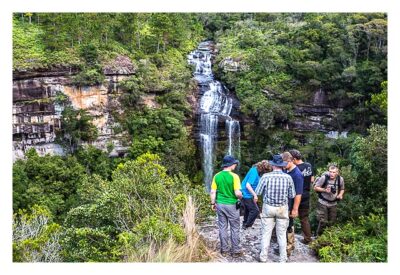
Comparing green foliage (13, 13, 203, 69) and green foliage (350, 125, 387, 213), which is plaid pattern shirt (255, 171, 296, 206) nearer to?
green foliage (350, 125, 387, 213)

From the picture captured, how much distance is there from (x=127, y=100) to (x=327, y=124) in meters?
10.5

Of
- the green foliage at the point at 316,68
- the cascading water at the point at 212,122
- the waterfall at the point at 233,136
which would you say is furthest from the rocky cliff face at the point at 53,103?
the green foliage at the point at 316,68

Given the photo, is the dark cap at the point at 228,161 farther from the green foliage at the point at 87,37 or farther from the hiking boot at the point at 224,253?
the green foliage at the point at 87,37

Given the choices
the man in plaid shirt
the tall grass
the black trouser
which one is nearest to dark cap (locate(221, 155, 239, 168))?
the man in plaid shirt

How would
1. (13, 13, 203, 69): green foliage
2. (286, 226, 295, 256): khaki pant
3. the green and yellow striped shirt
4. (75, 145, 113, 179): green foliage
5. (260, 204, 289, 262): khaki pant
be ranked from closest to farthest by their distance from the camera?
(260, 204, 289, 262): khaki pant < the green and yellow striped shirt < (286, 226, 295, 256): khaki pant < (75, 145, 113, 179): green foliage < (13, 13, 203, 69): green foliage

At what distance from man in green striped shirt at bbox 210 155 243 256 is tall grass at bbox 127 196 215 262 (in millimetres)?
324

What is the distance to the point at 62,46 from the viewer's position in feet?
68.4

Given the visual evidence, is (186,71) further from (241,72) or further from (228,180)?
(228,180)

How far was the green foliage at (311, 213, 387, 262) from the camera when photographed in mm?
5031

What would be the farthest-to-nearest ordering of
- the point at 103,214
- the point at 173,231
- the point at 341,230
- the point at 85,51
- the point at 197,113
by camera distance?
the point at 197,113 → the point at 85,51 → the point at 341,230 → the point at 103,214 → the point at 173,231

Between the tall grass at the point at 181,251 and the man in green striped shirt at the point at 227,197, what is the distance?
0.32m

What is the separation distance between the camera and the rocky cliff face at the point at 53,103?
771 inches

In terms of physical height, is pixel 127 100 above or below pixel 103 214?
above

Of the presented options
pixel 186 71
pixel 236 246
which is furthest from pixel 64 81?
pixel 236 246
